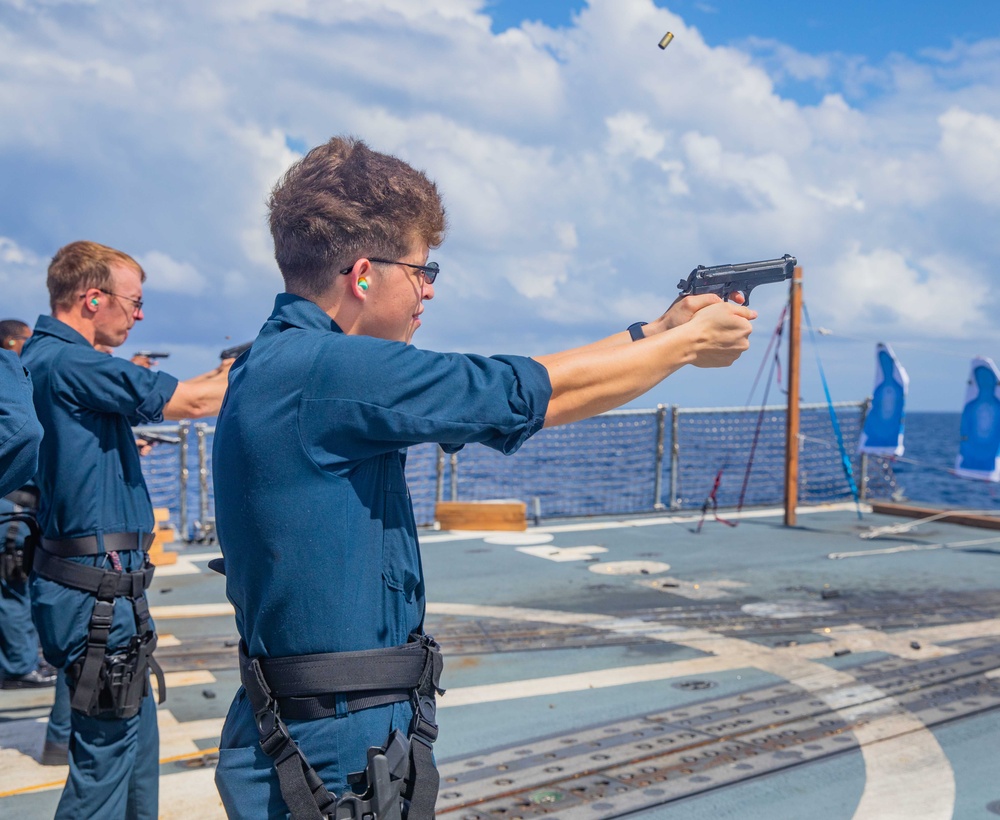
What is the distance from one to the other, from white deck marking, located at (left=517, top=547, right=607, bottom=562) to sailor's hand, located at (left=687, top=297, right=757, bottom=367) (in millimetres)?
7421

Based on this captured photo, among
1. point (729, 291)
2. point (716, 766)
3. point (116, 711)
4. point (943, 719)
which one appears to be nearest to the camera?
point (729, 291)

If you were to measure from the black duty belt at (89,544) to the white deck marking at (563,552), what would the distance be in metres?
6.34

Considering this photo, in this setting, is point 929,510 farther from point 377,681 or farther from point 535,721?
point 377,681

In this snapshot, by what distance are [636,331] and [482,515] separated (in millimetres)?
9267

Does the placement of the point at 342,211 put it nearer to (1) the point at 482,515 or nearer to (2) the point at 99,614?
(2) the point at 99,614

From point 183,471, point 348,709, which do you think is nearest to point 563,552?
point 183,471

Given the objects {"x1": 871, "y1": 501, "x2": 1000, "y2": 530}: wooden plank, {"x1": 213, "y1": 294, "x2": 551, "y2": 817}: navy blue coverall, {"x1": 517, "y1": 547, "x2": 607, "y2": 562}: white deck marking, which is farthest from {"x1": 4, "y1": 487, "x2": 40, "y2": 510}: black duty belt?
{"x1": 871, "y1": 501, "x2": 1000, "y2": 530}: wooden plank

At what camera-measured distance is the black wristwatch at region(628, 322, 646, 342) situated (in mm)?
2226

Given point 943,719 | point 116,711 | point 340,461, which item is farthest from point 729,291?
point 943,719

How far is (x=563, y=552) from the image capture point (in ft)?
32.1

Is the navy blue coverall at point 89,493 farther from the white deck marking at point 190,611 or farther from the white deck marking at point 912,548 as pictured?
the white deck marking at point 912,548

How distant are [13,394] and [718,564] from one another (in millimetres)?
7999

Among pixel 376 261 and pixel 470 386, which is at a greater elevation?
pixel 376 261

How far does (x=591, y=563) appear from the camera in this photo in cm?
920
